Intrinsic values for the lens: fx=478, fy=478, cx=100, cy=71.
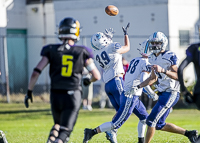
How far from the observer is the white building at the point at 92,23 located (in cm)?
1923

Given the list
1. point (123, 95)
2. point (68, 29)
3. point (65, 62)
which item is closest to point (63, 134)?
point (65, 62)

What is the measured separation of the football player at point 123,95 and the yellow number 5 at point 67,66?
71.0 inches

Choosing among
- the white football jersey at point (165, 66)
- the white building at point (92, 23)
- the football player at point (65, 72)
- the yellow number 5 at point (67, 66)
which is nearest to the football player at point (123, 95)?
the white football jersey at point (165, 66)

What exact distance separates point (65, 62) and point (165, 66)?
1975mm

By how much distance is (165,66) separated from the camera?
25.1 feet

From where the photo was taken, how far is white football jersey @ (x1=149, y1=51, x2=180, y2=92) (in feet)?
25.0

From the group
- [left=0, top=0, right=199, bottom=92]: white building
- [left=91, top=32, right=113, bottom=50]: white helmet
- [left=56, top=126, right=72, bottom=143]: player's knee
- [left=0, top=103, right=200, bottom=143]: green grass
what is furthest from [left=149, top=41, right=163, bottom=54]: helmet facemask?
[left=0, top=0, right=199, bottom=92]: white building

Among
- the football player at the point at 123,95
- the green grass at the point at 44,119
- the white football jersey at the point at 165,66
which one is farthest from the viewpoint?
the green grass at the point at 44,119

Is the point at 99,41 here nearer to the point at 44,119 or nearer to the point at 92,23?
the point at 44,119

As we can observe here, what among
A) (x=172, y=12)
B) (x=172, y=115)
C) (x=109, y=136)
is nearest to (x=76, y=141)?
(x=109, y=136)

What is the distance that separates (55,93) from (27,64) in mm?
15356

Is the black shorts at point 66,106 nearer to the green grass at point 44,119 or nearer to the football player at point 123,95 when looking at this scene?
the football player at point 123,95

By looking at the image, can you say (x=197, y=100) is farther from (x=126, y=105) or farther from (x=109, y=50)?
(x=109, y=50)

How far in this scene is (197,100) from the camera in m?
6.17
